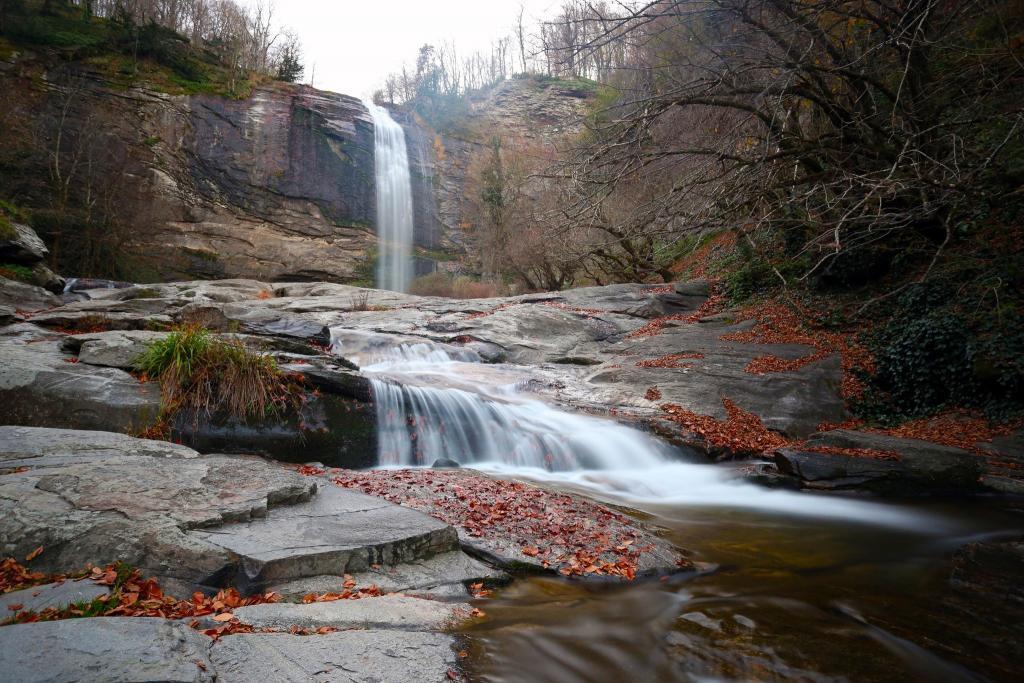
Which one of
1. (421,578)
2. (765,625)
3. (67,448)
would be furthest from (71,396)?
(765,625)

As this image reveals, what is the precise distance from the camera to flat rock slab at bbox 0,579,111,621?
237 cm

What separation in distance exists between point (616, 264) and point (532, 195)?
20.9 ft

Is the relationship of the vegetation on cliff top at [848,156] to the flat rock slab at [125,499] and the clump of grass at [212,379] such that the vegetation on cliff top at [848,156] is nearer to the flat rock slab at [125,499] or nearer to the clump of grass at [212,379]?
the clump of grass at [212,379]

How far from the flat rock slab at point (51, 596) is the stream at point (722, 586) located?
1.77 metres

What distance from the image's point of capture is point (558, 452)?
7.89 metres

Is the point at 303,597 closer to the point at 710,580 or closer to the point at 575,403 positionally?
the point at 710,580

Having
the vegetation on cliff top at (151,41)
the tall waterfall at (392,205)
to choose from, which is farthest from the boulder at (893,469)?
the vegetation on cliff top at (151,41)

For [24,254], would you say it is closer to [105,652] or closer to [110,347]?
[110,347]

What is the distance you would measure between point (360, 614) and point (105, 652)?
1.08m

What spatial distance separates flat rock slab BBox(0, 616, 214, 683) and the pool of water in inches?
46.6

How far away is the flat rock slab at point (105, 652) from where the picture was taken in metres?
1.81

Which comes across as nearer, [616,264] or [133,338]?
[133,338]

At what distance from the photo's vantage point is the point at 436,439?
7746 millimetres

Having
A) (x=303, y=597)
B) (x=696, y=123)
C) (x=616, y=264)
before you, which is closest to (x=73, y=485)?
(x=303, y=597)
